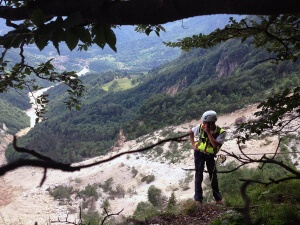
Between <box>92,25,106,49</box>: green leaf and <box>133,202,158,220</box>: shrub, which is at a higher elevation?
<box>92,25,106,49</box>: green leaf

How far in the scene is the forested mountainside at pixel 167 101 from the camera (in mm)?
25781

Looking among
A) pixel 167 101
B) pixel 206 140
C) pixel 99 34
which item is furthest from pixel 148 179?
pixel 167 101

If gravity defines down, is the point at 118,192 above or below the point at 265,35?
below

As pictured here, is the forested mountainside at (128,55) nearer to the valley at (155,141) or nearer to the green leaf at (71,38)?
the valley at (155,141)

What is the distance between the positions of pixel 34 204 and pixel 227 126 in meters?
11.9

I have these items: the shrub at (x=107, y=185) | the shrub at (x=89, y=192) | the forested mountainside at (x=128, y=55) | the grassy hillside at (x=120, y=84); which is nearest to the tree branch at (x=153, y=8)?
the shrub at (x=89, y=192)

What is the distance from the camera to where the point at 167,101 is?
32.4 meters

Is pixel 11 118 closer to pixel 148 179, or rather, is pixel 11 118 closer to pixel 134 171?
pixel 134 171

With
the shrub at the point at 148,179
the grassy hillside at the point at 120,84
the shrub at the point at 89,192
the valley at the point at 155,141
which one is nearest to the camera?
the valley at the point at 155,141

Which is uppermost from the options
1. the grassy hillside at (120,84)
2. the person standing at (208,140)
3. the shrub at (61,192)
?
the grassy hillside at (120,84)

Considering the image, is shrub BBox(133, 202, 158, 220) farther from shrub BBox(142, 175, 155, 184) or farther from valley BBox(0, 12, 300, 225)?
shrub BBox(142, 175, 155, 184)

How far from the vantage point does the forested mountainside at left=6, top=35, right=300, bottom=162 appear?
25781 mm

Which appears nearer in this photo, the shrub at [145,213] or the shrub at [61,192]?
the shrub at [145,213]

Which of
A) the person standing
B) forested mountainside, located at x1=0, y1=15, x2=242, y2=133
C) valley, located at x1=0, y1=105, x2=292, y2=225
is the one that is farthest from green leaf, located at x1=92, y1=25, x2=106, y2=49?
forested mountainside, located at x1=0, y1=15, x2=242, y2=133
